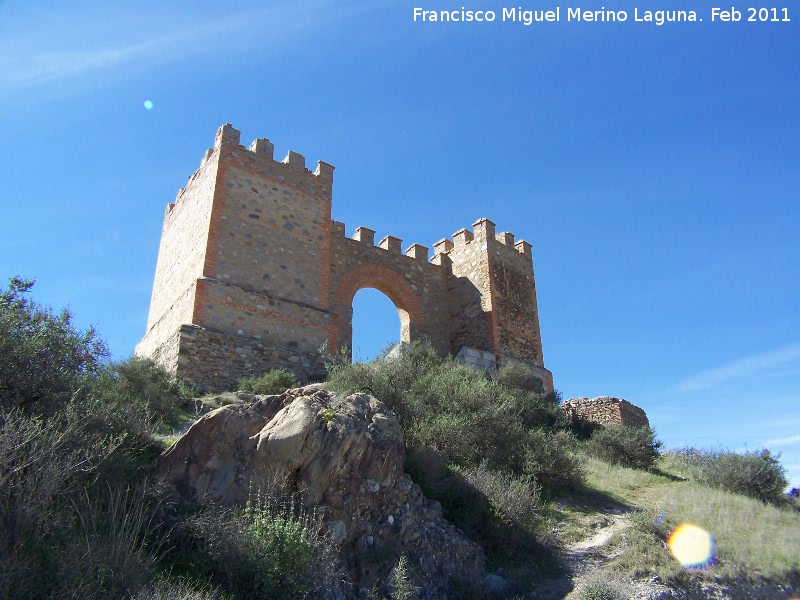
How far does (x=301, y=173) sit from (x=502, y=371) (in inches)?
287

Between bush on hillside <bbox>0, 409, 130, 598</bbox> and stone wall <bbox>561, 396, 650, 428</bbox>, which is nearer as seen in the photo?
bush on hillside <bbox>0, 409, 130, 598</bbox>

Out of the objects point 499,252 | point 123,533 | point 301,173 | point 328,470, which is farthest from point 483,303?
point 123,533

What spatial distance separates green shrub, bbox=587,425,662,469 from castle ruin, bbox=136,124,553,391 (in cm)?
381

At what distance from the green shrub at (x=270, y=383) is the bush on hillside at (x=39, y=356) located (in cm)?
415

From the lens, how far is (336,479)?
24.0 ft

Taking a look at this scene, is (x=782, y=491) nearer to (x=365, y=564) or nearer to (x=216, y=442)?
(x=365, y=564)

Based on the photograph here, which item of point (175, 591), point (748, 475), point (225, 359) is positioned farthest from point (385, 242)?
point (175, 591)

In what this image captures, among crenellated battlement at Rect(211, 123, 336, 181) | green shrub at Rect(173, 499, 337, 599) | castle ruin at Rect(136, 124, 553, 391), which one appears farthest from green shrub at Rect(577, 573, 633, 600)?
crenellated battlement at Rect(211, 123, 336, 181)

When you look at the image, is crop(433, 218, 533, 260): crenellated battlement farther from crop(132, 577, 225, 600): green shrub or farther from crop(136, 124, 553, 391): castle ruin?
crop(132, 577, 225, 600): green shrub

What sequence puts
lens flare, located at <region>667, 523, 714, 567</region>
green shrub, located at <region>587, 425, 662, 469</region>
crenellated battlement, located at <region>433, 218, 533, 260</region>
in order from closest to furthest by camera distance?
1. lens flare, located at <region>667, 523, 714, 567</region>
2. green shrub, located at <region>587, 425, 662, 469</region>
3. crenellated battlement, located at <region>433, 218, 533, 260</region>

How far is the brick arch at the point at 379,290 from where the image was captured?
1722 cm

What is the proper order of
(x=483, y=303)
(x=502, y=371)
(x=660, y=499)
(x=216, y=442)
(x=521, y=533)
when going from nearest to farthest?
(x=216, y=442) → (x=521, y=533) → (x=660, y=499) → (x=502, y=371) → (x=483, y=303)

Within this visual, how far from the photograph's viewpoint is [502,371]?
54.3ft

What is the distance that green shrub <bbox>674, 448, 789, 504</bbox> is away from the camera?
12320mm
